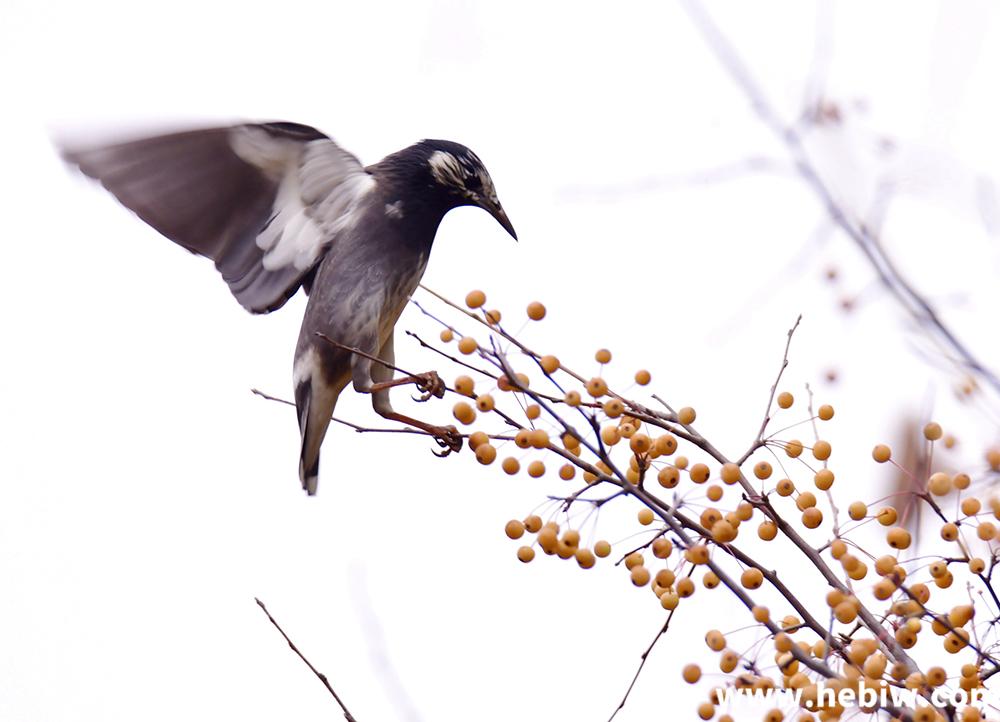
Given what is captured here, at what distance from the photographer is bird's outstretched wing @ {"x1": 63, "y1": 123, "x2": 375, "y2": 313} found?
13.3 ft

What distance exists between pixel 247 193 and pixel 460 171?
2.88 feet

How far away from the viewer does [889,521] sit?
224 cm

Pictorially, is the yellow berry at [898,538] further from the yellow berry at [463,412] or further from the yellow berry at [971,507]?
the yellow berry at [463,412]

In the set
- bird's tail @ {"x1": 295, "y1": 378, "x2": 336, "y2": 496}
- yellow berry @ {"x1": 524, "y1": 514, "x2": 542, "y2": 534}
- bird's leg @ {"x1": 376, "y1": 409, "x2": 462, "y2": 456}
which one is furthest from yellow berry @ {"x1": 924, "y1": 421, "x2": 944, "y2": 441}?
bird's tail @ {"x1": 295, "y1": 378, "x2": 336, "y2": 496}

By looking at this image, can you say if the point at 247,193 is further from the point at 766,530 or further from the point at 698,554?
the point at 698,554

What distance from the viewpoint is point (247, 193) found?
4324 millimetres

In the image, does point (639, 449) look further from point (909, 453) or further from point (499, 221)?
point (499, 221)

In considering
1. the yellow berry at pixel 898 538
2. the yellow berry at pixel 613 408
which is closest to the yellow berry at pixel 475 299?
the yellow berry at pixel 613 408

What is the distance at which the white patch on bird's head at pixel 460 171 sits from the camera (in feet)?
14.8

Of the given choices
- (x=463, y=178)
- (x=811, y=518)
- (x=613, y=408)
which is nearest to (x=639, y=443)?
(x=613, y=408)

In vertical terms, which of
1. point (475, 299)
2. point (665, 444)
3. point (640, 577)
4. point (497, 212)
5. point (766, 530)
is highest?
point (497, 212)

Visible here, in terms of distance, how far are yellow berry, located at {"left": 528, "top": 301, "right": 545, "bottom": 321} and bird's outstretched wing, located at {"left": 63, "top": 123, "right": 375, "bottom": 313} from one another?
5.65 feet

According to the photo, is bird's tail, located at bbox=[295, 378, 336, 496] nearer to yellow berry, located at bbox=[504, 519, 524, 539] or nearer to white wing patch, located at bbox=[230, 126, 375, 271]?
white wing patch, located at bbox=[230, 126, 375, 271]

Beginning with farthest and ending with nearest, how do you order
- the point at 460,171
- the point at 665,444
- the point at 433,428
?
the point at 460,171 → the point at 433,428 → the point at 665,444
